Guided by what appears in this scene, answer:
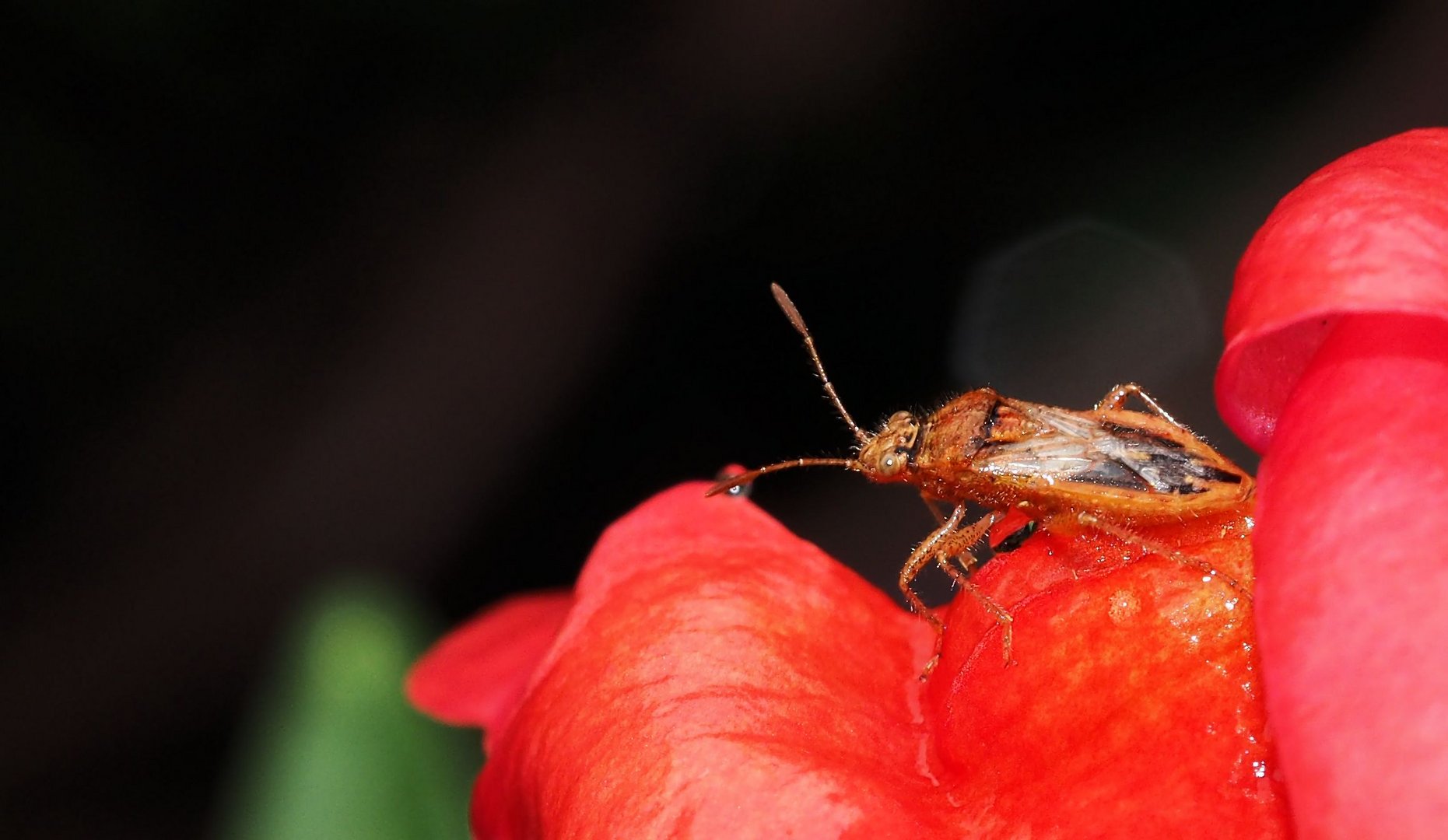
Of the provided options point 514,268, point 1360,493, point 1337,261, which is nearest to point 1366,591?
point 1360,493

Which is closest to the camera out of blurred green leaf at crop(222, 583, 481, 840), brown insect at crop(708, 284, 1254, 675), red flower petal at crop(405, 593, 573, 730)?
brown insect at crop(708, 284, 1254, 675)

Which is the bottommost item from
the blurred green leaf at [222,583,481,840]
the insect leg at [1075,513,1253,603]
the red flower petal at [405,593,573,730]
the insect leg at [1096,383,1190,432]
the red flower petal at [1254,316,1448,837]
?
the blurred green leaf at [222,583,481,840]

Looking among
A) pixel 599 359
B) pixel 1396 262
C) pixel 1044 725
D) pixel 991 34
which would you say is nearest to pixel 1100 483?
pixel 1044 725

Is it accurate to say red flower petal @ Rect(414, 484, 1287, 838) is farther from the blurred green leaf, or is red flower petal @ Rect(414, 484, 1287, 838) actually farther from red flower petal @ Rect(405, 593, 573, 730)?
the blurred green leaf

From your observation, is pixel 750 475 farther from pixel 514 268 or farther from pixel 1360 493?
pixel 514 268

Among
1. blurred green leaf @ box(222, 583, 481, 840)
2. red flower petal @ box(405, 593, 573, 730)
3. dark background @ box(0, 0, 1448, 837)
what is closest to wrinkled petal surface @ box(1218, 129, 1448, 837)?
red flower petal @ box(405, 593, 573, 730)

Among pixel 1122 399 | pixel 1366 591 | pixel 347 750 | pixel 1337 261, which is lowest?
pixel 347 750

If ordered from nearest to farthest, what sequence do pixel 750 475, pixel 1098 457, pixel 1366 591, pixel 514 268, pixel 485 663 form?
pixel 1366 591
pixel 1098 457
pixel 750 475
pixel 485 663
pixel 514 268

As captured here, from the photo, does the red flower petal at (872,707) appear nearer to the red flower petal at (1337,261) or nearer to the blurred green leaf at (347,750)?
the red flower petal at (1337,261)
